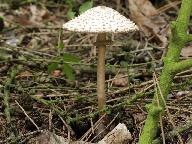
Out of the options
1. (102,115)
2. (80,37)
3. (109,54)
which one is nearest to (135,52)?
(109,54)

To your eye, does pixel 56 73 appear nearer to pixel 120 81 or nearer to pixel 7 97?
pixel 120 81

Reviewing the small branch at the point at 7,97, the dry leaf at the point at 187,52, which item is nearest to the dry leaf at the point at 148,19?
the dry leaf at the point at 187,52

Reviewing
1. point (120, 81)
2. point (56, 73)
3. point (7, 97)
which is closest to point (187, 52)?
point (120, 81)

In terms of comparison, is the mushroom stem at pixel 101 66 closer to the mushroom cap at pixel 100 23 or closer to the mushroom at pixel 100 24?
the mushroom at pixel 100 24

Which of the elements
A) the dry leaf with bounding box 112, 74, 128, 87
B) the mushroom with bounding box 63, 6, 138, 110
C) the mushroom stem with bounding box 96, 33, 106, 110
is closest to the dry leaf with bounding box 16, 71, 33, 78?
the dry leaf with bounding box 112, 74, 128, 87

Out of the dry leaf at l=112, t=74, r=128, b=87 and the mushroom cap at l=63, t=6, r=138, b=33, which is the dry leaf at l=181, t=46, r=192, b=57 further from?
the mushroom cap at l=63, t=6, r=138, b=33
